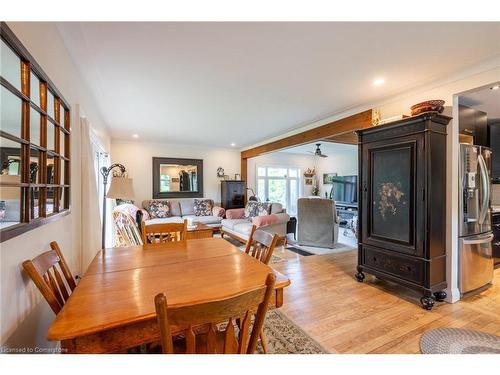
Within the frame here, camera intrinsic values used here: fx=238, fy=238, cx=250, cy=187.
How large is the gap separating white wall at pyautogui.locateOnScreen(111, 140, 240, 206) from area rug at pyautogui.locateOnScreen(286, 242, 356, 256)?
9.88ft

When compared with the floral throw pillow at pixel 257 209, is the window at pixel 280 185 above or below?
above

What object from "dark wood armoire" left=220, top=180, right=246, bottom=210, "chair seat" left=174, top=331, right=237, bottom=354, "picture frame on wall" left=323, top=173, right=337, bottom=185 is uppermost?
"picture frame on wall" left=323, top=173, right=337, bottom=185

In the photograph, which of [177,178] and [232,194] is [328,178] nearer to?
[232,194]

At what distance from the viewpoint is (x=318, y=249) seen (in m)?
4.63

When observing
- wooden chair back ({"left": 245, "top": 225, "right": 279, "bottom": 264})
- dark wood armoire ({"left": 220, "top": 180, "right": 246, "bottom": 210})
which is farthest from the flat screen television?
wooden chair back ({"left": 245, "top": 225, "right": 279, "bottom": 264})

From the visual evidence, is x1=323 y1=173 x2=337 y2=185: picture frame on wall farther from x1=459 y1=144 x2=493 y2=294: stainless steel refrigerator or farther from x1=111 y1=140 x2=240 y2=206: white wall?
x1=459 y1=144 x2=493 y2=294: stainless steel refrigerator

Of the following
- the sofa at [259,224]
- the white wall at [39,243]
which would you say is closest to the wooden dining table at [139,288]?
the white wall at [39,243]

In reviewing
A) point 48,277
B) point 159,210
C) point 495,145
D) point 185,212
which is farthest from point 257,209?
point 48,277

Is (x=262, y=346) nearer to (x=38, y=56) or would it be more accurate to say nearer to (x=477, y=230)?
(x=38, y=56)

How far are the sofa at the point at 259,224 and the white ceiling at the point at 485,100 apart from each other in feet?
11.0

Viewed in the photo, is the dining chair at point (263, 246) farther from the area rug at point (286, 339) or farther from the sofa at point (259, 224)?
the sofa at point (259, 224)

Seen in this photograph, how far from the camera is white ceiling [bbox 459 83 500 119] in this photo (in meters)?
2.77

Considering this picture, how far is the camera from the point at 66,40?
1832mm

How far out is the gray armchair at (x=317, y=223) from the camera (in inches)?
185
